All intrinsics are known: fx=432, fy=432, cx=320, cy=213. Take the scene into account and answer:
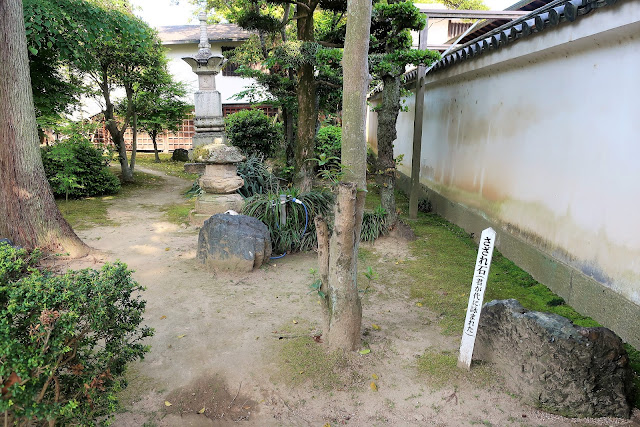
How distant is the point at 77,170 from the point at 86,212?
5.34ft

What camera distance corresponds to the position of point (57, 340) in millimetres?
2121

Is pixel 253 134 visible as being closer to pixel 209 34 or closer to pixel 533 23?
pixel 533 23

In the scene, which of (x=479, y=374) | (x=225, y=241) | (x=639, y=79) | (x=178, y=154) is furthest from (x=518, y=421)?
(x=178, y=154)

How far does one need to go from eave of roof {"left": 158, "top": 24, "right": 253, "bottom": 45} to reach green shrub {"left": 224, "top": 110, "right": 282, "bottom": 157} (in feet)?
25.6

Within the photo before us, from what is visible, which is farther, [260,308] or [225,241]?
[225,241]

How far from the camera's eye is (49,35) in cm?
807

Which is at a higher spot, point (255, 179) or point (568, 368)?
point (255, 179)

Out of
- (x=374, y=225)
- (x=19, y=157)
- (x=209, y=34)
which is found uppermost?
(x=209, y=34)

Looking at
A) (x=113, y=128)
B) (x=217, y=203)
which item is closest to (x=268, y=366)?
(x=217, y=203)

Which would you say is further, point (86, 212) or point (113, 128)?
point (113, 128)

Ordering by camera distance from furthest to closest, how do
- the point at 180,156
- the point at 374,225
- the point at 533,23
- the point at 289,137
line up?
the point at 180,156 → the point at 289,137 → the point at 374,225 → the point at 533,23

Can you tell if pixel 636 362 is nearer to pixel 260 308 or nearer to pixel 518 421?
pixel 518 421

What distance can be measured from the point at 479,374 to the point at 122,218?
7510 millimetres

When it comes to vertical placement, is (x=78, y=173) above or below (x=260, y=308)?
above
